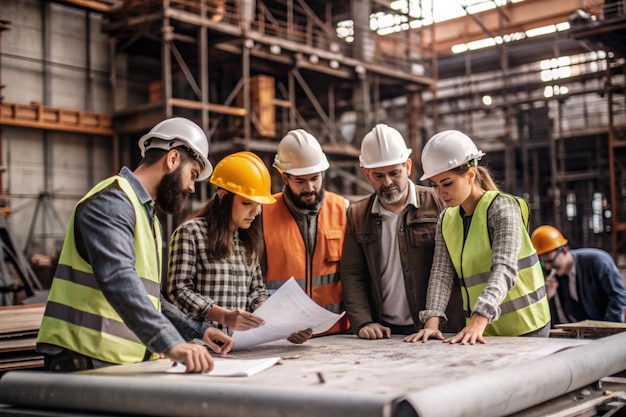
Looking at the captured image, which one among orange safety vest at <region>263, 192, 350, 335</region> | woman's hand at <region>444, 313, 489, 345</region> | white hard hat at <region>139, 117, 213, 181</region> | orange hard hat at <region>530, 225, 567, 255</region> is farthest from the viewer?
orange hard hat at <region>530, 225, 567, 255</region>

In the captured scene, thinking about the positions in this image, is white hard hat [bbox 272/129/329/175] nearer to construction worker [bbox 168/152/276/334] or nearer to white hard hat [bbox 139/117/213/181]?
construction worker [bbox 168/152/276/334]

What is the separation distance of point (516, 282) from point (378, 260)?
3.09 feet

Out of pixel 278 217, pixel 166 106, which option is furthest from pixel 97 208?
pixel 166 106

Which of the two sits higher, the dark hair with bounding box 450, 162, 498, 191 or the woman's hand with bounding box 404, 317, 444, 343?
the dark hair with bounding box 450, 162, 498, 191

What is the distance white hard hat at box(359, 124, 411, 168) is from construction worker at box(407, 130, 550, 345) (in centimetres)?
64

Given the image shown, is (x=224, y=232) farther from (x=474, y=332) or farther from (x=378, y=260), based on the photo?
(x=474, y=332)

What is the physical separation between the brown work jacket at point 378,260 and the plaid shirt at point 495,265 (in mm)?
311

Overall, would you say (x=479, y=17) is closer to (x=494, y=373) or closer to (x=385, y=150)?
(x=385, y=150)

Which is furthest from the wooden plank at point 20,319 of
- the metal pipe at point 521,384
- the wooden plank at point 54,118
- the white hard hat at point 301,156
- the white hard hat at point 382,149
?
the wooden plank at point 54,118

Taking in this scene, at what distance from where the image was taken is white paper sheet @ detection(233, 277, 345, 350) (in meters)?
3.25

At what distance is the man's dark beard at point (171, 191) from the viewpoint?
315cm

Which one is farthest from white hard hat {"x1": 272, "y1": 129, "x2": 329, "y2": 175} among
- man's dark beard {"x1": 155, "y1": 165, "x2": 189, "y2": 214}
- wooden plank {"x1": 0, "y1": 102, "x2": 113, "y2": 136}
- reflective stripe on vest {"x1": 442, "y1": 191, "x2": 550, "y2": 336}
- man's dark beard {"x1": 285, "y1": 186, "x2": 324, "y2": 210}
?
wooden plank {"x1": 0, "y1": 102, "x2": 113, "y2": 136}

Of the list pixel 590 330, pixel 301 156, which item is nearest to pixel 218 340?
pixel 301 156

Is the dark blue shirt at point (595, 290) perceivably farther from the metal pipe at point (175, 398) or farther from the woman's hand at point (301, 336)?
the metal pipe at point (175, 398)
